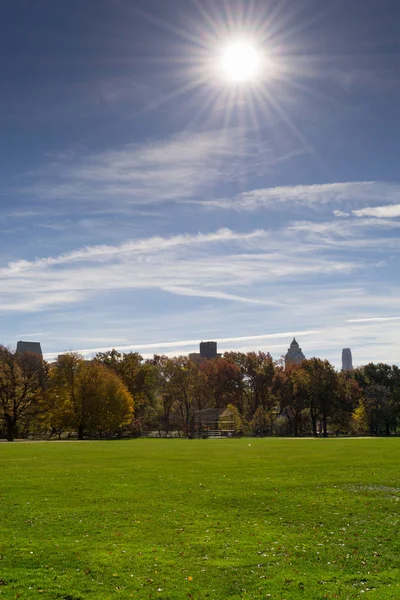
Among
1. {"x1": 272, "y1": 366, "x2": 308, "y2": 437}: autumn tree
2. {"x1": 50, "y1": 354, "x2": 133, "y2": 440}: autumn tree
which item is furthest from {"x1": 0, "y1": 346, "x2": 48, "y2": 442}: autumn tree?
{"x1": 272, "y1": 366, "x2": 308, "y2": 437}: autumn tree

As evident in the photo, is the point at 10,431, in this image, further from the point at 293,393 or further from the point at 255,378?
the point at 293,393

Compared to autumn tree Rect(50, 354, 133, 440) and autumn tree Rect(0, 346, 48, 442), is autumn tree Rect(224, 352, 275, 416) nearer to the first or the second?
autumn tree Rect(50, 354, 133, 440)

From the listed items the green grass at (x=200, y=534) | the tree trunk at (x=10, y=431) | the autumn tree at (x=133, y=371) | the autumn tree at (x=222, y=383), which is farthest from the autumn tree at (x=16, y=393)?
the green grass at (x=200, y=534)

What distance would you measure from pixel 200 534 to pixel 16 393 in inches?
3313

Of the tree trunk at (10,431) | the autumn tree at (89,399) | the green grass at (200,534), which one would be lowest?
the tree trunk at (10,431)

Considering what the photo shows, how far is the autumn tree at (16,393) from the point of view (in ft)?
306

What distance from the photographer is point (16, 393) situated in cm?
9394

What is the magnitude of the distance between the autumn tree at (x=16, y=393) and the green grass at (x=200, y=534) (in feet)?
219

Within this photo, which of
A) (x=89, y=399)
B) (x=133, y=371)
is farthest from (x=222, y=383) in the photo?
(x=89, y=399)

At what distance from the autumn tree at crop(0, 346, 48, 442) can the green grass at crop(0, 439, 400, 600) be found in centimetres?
6663

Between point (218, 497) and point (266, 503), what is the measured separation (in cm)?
247

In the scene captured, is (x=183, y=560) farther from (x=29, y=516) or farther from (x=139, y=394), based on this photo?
(x=139, y=394)

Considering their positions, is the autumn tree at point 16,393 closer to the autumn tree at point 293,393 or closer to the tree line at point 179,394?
the tree line at point 179,394

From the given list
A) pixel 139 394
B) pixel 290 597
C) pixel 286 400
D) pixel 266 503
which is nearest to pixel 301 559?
pixel 290 597
